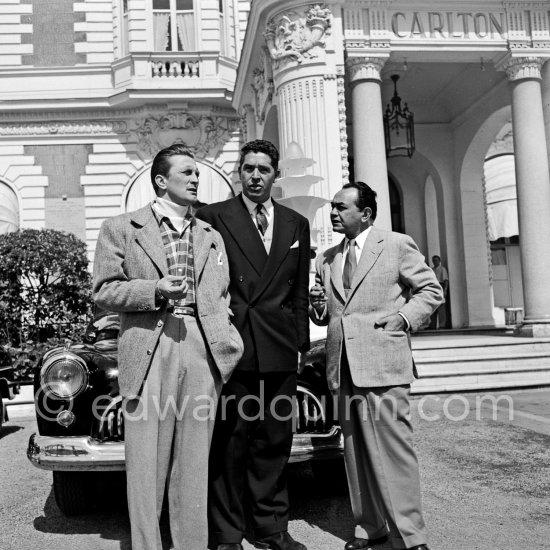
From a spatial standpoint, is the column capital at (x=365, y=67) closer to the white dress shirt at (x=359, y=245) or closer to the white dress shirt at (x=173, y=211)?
the white dress shirt at (x=359, y=245)

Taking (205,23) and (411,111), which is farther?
(205,23)

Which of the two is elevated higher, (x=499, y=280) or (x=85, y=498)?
(x=499, y=280)

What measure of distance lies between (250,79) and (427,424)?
9.16 meters

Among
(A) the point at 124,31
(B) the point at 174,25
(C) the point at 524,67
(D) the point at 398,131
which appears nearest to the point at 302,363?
(C) the point at 524,67

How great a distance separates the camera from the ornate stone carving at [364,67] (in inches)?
396

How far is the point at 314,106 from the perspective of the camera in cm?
994

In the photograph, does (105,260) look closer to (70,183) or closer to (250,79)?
(250,79)

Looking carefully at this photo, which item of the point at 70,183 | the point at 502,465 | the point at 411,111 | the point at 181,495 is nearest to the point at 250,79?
the point at 411,111

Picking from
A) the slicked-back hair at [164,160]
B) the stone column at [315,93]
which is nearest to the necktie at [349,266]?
the slicked-back hair at [164,160]

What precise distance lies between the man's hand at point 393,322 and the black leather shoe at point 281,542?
1.08 meters

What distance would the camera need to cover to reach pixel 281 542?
119 inches

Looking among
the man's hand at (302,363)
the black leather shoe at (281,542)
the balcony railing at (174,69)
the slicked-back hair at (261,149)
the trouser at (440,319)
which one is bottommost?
the black leather shoe at (281,542)

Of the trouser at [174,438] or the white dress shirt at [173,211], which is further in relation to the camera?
the white dress shirt at [173,211]

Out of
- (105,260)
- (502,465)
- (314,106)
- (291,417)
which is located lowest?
(502,465)
